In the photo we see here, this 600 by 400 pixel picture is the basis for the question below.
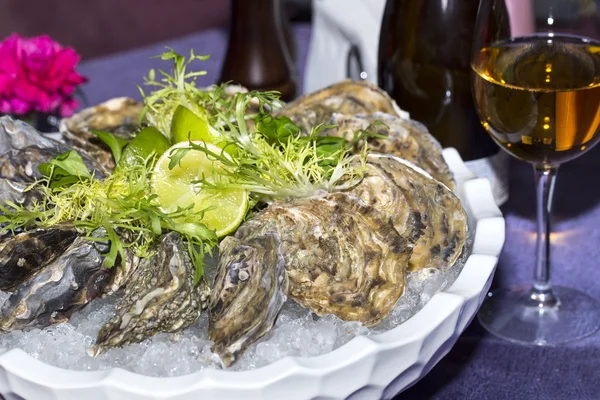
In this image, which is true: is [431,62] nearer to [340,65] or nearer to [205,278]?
[340,65]

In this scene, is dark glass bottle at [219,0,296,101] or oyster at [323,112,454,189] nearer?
oyster at [323,112,454,189]

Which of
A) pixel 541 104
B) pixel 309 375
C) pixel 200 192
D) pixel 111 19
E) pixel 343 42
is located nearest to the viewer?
pixel 309 375

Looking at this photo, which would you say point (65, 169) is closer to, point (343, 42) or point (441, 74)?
point (441, 74)

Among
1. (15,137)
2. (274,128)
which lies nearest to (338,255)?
(274,128)

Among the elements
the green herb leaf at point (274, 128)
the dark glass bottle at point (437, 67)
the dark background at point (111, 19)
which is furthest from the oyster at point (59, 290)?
the dark background at point (111, 19)

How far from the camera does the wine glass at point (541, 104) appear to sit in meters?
1.03

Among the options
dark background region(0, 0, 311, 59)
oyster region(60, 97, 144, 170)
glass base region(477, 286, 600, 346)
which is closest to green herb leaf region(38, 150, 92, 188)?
oyster region(60, 97, 144, 170)

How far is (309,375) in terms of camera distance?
0.72 m

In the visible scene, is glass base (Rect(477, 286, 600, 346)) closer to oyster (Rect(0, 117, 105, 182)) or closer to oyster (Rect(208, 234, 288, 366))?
oyster (Rect(208, 234, 288, 366))

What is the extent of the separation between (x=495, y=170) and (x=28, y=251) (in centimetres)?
75

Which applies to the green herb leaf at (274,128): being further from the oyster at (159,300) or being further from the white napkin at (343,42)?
the white napkin at (343,42)

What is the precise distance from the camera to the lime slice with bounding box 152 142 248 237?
0.91m

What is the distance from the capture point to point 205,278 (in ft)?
2.85

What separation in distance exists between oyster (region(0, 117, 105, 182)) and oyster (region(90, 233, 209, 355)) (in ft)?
0.62
